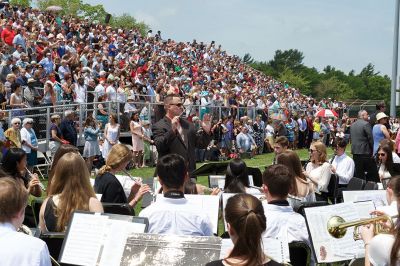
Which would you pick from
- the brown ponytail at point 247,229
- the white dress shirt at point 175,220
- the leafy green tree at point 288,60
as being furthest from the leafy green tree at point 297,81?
the brown ponytail at point 247,229

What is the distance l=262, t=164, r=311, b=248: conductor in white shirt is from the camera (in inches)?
240

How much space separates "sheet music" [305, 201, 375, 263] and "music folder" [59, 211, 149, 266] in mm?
1496

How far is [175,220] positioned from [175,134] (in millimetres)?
3456

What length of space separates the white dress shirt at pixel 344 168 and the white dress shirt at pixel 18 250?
7.98m

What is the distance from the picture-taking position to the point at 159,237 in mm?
5141

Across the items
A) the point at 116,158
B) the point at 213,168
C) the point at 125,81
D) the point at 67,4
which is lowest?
the point at 213,168

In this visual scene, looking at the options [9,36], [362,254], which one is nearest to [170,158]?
[362,254]

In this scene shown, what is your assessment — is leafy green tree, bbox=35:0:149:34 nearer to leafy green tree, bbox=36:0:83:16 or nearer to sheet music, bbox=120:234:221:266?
leafy green tree, bbox=36:0:83:16

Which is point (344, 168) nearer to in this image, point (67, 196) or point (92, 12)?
point (67, 196)

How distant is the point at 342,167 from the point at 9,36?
1520 centimetres

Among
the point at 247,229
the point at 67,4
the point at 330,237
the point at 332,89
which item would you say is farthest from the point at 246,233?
the point at 332,89

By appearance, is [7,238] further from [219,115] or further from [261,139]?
[261,139]

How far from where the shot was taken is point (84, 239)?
5574 millimetres

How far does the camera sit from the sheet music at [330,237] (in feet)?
20.7
